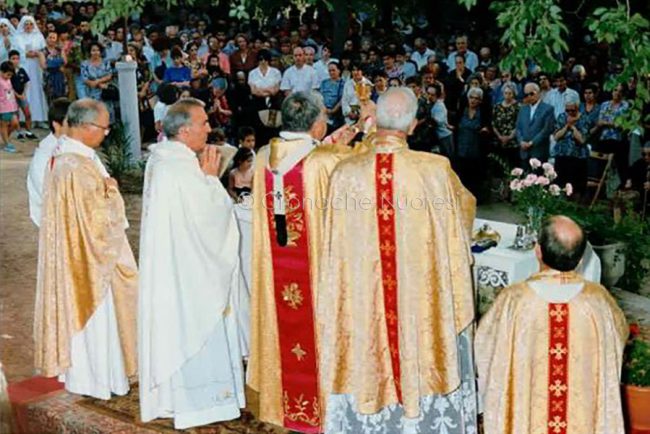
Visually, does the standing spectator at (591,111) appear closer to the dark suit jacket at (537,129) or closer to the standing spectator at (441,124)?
the dark suit jacket at (537,129)

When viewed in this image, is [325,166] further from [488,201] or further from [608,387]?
[488,201]

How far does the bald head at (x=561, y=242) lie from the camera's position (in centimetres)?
429

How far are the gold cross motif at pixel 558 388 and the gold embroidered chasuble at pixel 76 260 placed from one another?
2576 millimetres

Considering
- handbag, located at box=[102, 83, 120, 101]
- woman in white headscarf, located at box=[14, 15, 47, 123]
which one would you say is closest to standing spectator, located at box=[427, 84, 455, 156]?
handbag, located at box=[102, 83, 120, 101]

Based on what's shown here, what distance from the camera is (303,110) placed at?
17.4 feet

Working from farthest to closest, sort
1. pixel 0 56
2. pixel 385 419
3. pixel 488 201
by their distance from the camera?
pixel 0 56, pixel 488 201, pixel 385 419

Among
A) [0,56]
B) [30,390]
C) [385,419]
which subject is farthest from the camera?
[0,56]

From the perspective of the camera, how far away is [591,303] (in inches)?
175

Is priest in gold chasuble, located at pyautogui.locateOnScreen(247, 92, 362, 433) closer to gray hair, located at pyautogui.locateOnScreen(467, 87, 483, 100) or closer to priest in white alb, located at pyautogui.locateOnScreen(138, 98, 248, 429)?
priest in white alb, located at pyautogui.locateOnScreen(138, 98, 248, 429)

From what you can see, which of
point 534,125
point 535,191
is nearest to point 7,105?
point 534,125

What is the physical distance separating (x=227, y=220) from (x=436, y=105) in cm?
673

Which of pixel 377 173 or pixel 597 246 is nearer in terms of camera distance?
pixel 377 173

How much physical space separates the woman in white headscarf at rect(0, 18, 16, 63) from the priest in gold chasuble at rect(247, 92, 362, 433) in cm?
1185

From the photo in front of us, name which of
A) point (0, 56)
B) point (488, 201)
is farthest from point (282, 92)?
point (0, 56)
